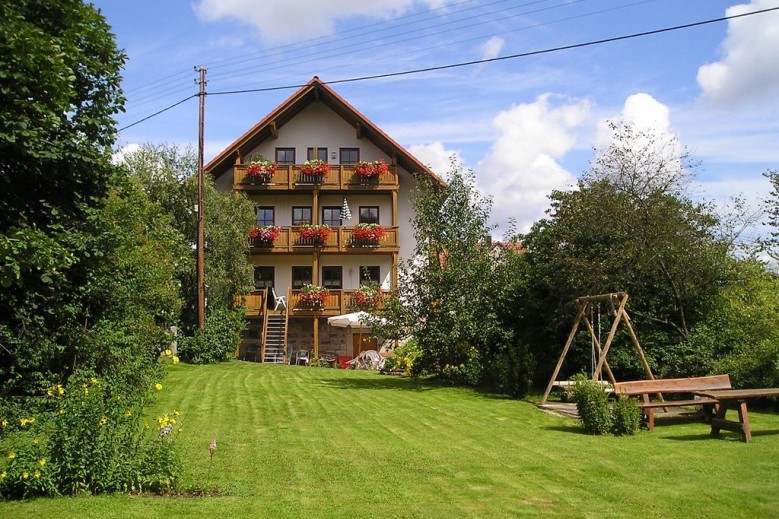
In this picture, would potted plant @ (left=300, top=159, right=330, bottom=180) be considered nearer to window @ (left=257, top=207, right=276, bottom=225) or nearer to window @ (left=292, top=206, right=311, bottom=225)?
window @ (left=292, top=206, right=311, bottom=225)

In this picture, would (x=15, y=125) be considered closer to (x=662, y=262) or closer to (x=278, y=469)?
(x=278, y=469)

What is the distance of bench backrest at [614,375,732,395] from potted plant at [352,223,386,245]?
2241 centimetres

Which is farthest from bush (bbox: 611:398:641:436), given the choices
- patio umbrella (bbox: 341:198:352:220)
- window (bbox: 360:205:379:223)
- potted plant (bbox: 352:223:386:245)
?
window (bbox: 360:205:379:223)

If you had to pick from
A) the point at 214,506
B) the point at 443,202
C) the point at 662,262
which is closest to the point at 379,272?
the point at 443,202

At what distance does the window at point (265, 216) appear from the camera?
35.9m

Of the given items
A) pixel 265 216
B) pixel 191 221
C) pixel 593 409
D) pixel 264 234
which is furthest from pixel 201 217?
pixel 593 409

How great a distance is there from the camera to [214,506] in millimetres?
6941

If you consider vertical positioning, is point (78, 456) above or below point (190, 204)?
below

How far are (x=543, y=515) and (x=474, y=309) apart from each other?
12.0 meters

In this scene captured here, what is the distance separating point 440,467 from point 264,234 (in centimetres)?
2594

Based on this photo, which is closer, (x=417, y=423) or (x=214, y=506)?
(x=214, y=506)

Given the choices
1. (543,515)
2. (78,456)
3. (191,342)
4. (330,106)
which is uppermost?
(330,106)

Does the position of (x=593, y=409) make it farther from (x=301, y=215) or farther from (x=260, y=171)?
(x=301, y=215)

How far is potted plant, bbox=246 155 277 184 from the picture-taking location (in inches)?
1348
